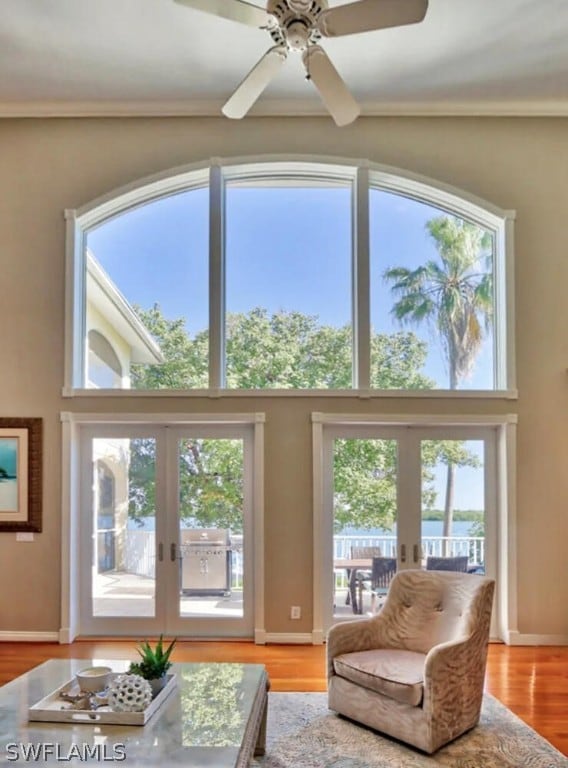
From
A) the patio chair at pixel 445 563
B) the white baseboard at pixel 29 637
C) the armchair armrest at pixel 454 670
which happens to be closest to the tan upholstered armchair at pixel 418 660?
the armchair armrest at pixel 454 670

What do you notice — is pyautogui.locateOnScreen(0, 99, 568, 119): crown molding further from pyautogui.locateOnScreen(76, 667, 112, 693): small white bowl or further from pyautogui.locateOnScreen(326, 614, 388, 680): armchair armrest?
pyautogui.locateOnScreen(76, 667, 112, 693): small white bowl

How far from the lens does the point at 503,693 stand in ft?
14.0

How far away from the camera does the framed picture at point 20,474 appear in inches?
218

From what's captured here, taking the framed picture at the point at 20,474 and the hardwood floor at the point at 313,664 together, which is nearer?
the hardwood floor at the point at 313,664

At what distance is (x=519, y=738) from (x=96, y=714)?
2.43m

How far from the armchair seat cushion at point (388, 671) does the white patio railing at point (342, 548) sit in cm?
178

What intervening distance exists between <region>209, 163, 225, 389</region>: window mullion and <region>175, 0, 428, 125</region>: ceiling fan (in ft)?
6.77

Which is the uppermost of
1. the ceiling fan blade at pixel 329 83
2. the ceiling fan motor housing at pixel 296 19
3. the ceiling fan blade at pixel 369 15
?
the ceiling fan motor housing at pixel 296 19

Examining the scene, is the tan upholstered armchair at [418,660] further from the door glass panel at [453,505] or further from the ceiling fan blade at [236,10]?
the ceiling fan blade at [236,10]

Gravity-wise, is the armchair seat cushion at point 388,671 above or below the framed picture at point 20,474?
below

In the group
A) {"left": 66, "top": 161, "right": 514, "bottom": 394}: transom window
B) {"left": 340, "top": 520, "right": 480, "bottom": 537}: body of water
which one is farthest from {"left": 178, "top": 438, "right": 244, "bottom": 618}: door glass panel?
{"left": 340, "top": 520, "right": 480, "bottom": 537}: body of water

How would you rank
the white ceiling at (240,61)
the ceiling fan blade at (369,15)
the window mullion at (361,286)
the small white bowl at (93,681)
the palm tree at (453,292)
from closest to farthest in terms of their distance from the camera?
1. the small white bowl at (93,681)
2. the ceiling fan blade at (369,15)
3. the white ceiling at (240,61)
4. the window mullion at (361,286)
5. the palm tree at (453,292)

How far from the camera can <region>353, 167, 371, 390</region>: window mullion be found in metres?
5.64

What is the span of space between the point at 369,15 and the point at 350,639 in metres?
3.54
